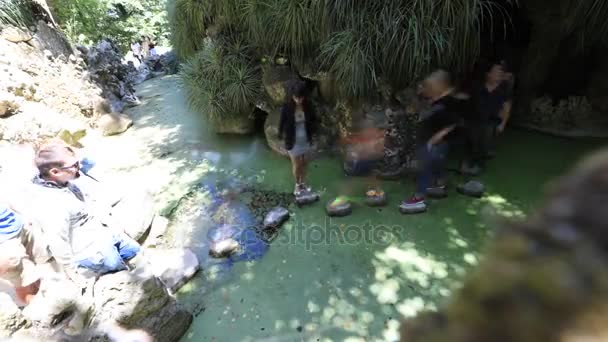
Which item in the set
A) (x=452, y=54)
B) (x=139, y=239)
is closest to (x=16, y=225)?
(x=139, y=239)

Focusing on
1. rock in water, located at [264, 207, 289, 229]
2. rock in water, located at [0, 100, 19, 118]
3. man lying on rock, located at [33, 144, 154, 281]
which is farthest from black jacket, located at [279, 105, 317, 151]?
rock in water, located at [0, 100, 19, 118]

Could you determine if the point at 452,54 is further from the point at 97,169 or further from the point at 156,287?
the point at 97,169

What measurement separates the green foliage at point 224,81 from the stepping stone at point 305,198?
7.52 ft

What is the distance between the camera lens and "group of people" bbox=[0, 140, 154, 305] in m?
2.34

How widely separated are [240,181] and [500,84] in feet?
11.4

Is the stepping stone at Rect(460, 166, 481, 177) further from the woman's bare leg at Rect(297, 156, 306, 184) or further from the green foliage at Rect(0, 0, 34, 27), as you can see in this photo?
the green foliage at Rect(0, 0, 34, 27)

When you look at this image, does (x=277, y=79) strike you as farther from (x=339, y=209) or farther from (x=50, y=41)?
(x=50, y=41)

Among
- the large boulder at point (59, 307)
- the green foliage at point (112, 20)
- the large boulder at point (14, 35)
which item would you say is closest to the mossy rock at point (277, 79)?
the large boulder at point (59, 307)

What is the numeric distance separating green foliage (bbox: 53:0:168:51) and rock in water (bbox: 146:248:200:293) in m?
9.68

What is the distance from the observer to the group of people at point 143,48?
49.5 feet

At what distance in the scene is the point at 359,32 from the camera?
3840 millimetres

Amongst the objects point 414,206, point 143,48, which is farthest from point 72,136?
point 143,48

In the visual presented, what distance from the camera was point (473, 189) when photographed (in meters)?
3.80

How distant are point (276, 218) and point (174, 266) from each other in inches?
46.8
